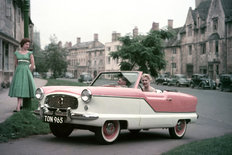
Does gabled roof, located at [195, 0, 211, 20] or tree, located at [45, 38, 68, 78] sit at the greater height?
gabled roof, located at [195, 0, 211, 20]

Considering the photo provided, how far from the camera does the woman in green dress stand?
9.12m

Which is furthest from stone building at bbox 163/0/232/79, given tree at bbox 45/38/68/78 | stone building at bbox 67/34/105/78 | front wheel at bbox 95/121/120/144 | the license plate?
the license plate

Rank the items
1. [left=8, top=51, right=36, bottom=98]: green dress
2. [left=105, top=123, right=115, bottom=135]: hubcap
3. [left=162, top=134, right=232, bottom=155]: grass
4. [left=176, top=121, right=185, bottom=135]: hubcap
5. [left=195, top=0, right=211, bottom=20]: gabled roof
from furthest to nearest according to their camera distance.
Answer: [left=195, top=0, right=211, bottom=20]: gabled roof
[left=8, top=51, right=36, bottom=98]: green dress
[left=176, top=121, right=185, bottom=135]: hubcap
[left=105, top=123, right=115, bottom=135]: hubcap
[left=162, top=134, right=232, bottom=155]: grass

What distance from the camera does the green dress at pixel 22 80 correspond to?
29.9 feet

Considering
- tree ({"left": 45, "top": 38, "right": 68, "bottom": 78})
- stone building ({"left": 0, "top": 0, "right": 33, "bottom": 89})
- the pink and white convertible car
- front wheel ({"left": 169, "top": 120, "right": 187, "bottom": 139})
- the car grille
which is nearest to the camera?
the pink and white convertible car

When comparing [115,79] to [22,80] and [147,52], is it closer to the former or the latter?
[22,80]

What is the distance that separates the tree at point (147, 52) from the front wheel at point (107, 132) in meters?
22.5

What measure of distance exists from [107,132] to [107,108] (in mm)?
460

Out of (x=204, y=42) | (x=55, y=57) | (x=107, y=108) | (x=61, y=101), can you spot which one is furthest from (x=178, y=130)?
(x=55, y=57)

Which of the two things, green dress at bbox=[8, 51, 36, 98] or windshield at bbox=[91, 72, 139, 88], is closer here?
windshield at bbox=[91, 72, 139, 88]

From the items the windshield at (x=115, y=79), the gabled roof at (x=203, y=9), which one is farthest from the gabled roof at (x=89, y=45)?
the windshield at (x=115, y=79)

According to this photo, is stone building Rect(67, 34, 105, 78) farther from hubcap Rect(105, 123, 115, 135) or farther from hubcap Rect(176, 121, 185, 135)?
hubcap Rect(105, 123, 115, 135)

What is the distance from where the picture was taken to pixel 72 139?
23.4 feet

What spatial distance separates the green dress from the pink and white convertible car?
7.39ft
